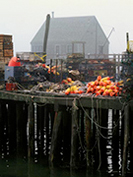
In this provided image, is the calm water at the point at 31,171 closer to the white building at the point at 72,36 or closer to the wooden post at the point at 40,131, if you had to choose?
the wooden post at the point at 40,131

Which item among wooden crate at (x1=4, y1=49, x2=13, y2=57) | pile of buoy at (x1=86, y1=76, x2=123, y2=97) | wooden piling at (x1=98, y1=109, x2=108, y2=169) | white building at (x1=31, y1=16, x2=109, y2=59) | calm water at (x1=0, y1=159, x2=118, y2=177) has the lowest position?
calm water at (x1=0, y1=159, x2=118, y2=177)

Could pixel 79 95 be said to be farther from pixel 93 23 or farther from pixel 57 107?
pixel 93 23

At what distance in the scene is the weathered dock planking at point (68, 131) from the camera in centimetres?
1655

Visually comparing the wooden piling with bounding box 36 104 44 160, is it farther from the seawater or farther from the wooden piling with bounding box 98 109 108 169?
the wooden piling with bounding box 98 109 108 169

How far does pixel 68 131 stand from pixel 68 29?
45.2m

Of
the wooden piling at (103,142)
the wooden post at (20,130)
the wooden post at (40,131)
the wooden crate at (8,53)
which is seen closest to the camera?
the wooden piling at (103,142)

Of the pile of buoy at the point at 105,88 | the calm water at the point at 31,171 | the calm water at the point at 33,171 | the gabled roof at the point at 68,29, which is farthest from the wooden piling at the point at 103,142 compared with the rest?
the gabled roof at the point at 68,29

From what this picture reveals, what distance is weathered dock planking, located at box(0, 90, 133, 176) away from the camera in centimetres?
1655

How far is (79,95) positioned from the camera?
56.2 ft

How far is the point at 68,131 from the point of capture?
70.6ft

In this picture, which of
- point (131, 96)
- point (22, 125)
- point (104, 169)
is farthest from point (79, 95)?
point (22, 125)

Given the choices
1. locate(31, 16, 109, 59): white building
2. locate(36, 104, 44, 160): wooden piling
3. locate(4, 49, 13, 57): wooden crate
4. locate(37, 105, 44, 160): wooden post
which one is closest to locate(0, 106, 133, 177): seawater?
locate(36, 104, 44, 160): wooden piling

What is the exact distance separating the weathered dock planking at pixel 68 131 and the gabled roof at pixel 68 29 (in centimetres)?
4047

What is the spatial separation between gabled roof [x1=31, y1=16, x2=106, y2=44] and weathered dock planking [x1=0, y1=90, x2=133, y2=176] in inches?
1593
